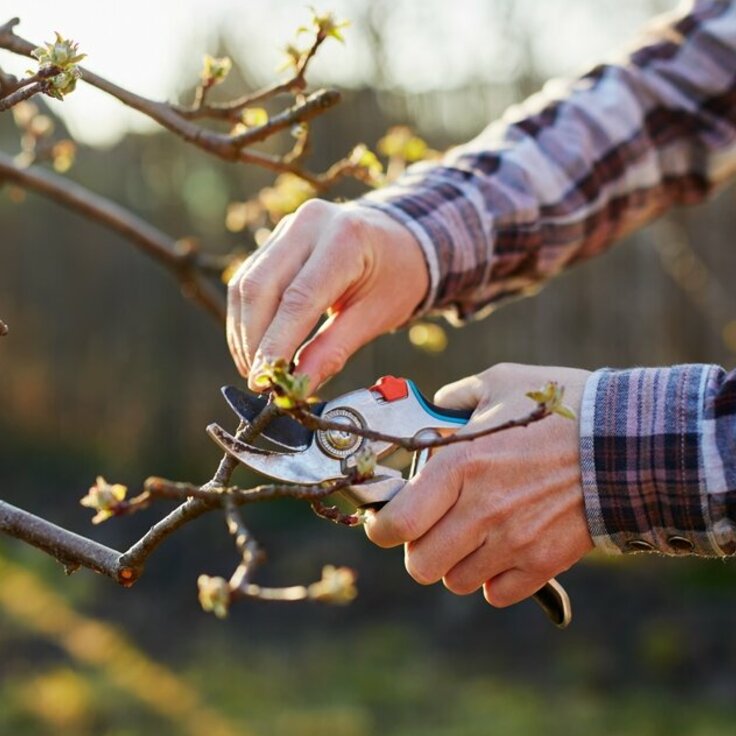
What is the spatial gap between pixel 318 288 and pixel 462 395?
244 millimetres

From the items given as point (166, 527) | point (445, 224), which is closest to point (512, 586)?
point (166, 527)

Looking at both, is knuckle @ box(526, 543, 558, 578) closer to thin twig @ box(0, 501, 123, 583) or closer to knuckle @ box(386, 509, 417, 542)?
knuckle @ box(386, 509, 417, 542)

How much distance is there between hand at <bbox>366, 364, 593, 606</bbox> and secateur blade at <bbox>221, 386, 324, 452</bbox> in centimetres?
14

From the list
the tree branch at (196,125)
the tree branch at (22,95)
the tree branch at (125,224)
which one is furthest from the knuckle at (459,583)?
the tree branch at (125,224)

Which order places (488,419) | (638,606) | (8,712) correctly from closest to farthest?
(488,419) < (8,712) < (638,606)

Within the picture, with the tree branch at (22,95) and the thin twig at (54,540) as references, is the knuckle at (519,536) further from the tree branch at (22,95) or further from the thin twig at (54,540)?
the tree branch at (22,95)

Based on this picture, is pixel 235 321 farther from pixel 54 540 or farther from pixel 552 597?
pixel 552 597

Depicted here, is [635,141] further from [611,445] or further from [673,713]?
[673,713]

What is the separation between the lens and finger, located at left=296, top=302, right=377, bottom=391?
59.1 inches

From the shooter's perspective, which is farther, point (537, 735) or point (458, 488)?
point (537, 735)

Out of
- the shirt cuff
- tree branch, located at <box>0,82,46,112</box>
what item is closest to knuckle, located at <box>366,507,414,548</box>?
the shirt cuff

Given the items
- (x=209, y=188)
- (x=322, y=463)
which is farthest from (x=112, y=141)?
(x=322, y=463)

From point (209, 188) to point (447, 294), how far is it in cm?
510

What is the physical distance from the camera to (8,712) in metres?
4.11
